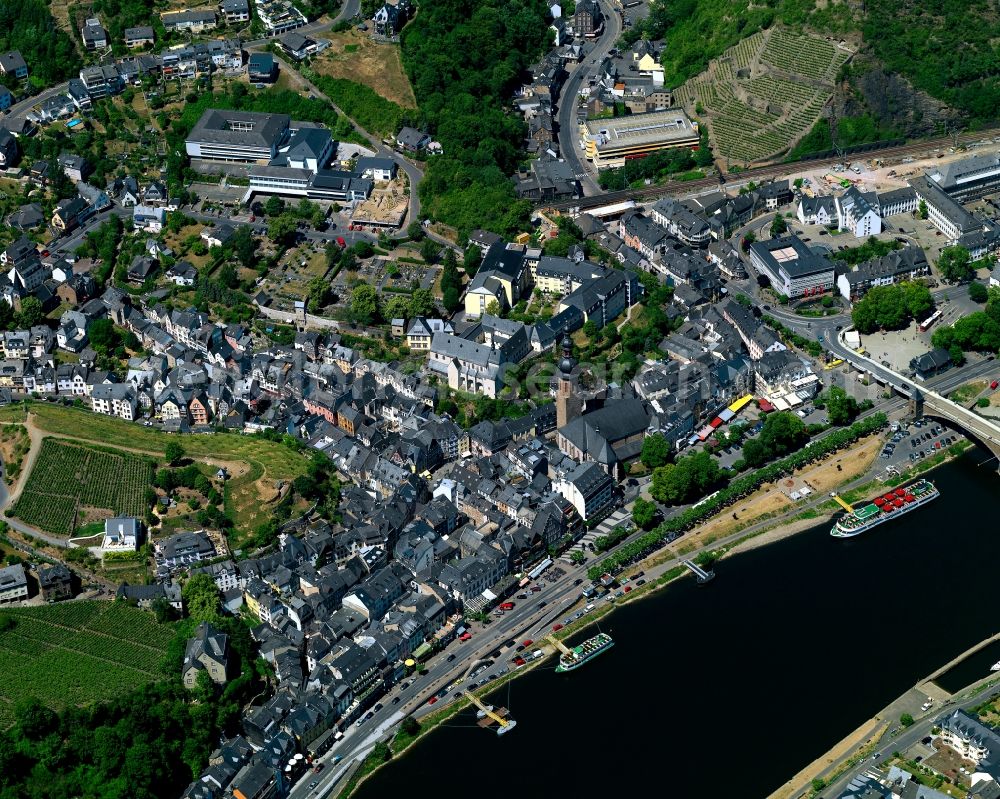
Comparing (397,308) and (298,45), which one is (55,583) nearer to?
(397,308)

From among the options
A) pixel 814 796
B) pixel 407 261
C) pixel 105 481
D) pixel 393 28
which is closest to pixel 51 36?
pixel 393 28

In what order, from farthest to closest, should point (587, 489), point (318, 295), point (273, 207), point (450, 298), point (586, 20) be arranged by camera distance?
point (586, 20), point (273, 207), point (318, 295), point (450, 298), point (587, 489)

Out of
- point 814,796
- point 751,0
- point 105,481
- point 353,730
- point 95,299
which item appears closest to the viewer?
point 814,796

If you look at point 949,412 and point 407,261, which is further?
point 407,261

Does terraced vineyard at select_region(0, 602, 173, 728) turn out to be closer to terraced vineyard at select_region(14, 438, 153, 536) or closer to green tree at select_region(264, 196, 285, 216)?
terraced vineyard at select_region(14, 438, 153, 536)

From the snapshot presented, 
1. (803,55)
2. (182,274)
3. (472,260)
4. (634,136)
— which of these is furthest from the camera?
(803,55)

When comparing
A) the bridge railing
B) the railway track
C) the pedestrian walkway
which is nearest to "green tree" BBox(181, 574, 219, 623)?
the pedestrian walkway

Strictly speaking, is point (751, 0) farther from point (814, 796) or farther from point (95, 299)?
point (814, 796)

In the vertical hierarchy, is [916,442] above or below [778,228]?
below

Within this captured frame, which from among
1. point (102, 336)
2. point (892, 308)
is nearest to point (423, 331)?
point (102, 336)
